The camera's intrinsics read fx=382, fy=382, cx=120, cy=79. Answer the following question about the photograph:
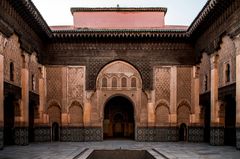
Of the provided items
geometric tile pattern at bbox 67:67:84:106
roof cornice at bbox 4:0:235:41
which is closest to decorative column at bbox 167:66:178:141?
roof cornice at bbox 4:0:235:41

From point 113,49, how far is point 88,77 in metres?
1.65

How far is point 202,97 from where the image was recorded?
1573 centimetres

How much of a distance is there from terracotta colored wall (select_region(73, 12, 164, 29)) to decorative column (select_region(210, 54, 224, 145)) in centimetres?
571

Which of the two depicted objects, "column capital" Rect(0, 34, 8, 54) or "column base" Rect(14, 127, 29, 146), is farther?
"column base" Rect(14, 127, 29, 146)

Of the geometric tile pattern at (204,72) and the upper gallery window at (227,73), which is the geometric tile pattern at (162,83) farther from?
the upper gallery window at (227,73)

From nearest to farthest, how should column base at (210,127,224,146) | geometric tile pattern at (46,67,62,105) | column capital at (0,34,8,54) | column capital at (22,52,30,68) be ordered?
1. column capital at (0,34,8,54)
2. column base at (210,127,224,146)
3. column capital at (22,52,30,68)
4. geometric tile pattern at (46,67,62,105)

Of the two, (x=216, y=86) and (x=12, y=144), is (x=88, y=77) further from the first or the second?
(x=216, y=86)

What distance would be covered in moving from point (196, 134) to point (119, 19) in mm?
6790

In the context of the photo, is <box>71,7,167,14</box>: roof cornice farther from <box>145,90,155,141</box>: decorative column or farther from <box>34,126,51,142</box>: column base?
<box>34,126,51,142</box>: column base

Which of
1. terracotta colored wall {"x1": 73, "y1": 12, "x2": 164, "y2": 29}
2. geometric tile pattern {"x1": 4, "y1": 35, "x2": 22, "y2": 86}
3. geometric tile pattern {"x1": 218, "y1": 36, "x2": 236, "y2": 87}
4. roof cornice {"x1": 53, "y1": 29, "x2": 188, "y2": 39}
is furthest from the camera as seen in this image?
terracotta colored wall {"x1": 73, "y1": 12, "x2": 164, "y2": 29}

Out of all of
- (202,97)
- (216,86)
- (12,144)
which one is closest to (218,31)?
(216,86)

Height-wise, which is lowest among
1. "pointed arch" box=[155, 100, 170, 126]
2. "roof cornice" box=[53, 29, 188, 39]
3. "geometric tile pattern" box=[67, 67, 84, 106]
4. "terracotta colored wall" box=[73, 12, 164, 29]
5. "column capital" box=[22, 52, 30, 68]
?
"pointed arch" box=[155, 100, 170, 126]

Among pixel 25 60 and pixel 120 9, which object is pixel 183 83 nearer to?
pixel 120 9

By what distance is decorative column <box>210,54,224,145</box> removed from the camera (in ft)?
44.4
